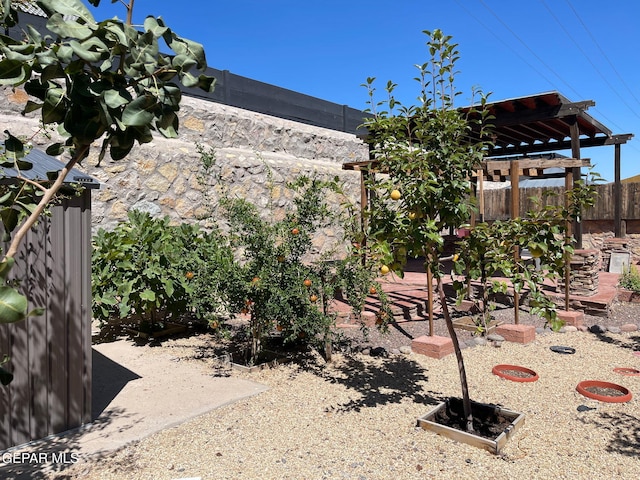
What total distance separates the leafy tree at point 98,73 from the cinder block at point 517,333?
561cm

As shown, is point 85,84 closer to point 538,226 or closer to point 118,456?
point 118,456

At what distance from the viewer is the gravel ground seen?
2932 mm

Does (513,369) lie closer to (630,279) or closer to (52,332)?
(52,332)

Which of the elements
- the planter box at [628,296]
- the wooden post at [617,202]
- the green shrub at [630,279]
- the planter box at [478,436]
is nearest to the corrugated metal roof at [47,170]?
the planter box at [478,436]

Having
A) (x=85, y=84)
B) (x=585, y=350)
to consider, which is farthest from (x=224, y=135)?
(x=85, y=84)

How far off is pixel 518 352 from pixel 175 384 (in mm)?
3703

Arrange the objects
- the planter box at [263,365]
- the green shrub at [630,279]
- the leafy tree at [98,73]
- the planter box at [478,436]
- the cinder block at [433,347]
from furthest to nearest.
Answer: the green shrub at [630,279] < the cinder block at [433,347] < the planter box at [263,365] < the planter box at [478,436] < the leafy tree at [98,73]

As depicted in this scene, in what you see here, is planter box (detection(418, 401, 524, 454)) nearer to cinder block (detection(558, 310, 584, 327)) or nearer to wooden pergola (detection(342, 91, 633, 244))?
wooden pergola (detection(342, 91, 633, 244))

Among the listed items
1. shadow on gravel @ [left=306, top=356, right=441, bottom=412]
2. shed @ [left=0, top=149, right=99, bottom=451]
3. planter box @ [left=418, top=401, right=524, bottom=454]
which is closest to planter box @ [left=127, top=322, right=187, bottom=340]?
shadow on gravel @ [left=306, top=356, right=441, bottom=412]

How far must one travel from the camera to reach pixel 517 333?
5961mm

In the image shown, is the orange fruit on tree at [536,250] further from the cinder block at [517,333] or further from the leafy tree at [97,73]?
the cinder block at [517,333]

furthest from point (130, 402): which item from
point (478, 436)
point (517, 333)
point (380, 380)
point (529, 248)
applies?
point (517, 333)

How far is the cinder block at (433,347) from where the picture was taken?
5309 millimetres

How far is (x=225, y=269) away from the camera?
4742 millimetres
